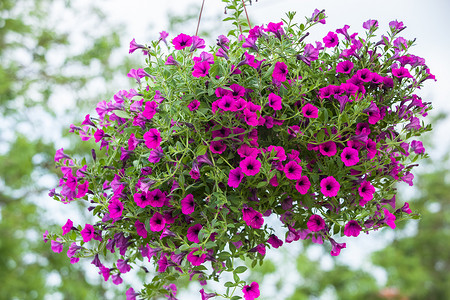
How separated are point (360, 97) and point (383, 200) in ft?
1.13

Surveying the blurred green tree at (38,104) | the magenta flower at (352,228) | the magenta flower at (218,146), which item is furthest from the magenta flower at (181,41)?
the blurred green tree at (38,104)

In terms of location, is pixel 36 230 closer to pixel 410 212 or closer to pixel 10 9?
pixel 10 9

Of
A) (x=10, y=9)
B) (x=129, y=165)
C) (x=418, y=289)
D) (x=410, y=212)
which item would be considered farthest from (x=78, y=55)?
(x=418, y=289)

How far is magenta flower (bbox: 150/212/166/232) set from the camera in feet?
3.55

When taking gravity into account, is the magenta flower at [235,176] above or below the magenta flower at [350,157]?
below

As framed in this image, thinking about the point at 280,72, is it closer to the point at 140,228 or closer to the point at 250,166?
the point at 250,166

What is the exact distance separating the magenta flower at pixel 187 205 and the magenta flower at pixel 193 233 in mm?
45

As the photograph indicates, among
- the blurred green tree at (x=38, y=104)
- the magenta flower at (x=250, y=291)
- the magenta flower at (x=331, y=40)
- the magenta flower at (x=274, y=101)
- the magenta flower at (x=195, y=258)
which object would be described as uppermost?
the blurred green tree at (x=38, y=104)

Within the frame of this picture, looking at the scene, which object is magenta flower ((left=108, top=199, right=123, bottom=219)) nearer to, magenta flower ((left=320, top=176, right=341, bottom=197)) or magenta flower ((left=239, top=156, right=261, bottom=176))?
magenta flower ((left=239, top=156, right=261, bottom=176))

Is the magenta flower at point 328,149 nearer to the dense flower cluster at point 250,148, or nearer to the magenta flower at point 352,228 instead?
the dense flower cluster at point 250,148

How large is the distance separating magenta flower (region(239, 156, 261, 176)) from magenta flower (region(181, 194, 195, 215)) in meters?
0.15

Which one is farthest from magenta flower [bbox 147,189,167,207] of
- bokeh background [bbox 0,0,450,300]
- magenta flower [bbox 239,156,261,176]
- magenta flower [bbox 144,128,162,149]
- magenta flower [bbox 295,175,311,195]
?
bokeh background [bbox 0,0,450,300]

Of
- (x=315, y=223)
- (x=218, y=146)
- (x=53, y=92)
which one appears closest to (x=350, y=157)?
(x=315, y=223)

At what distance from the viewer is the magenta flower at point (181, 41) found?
1.09 meters
